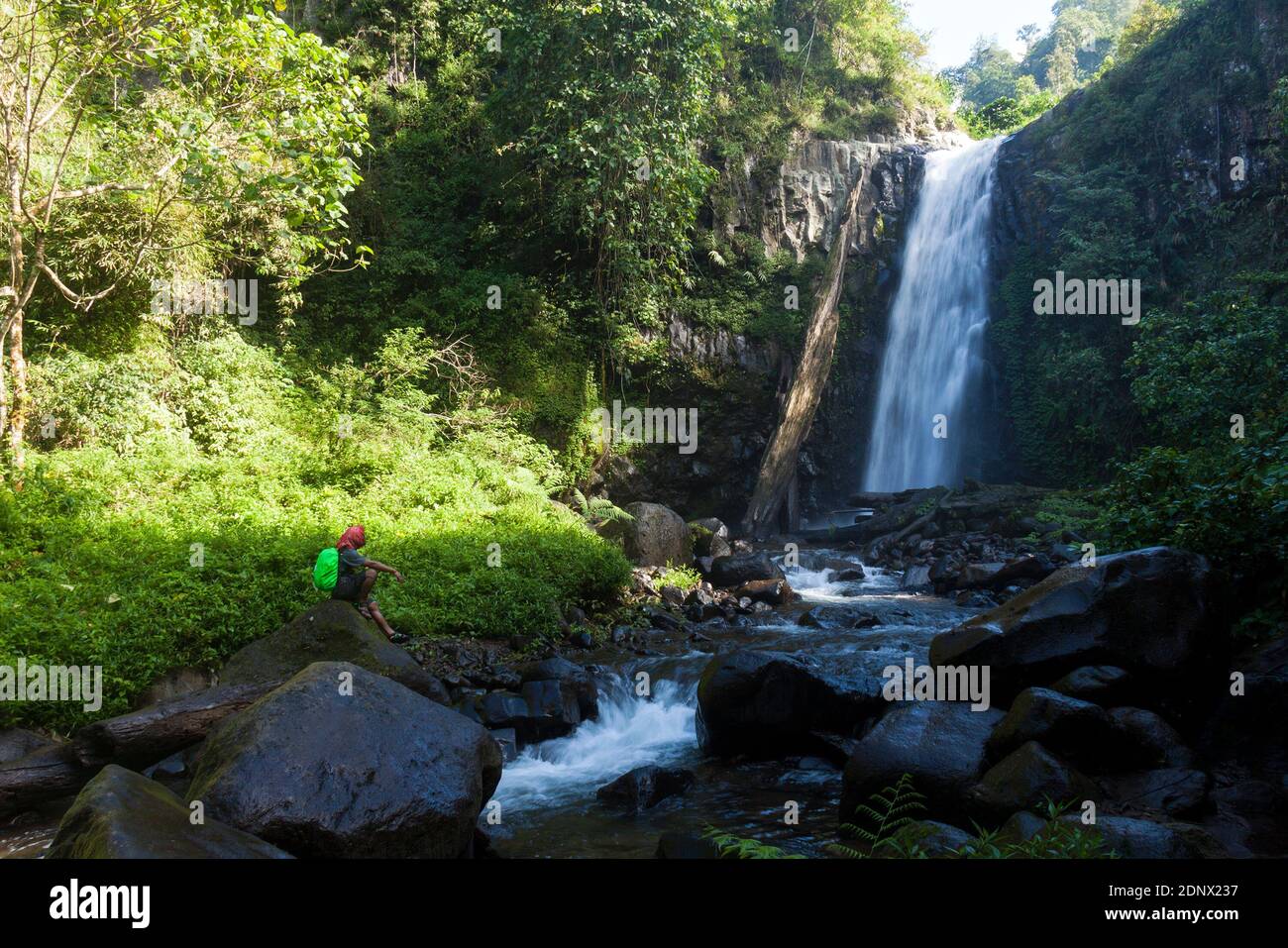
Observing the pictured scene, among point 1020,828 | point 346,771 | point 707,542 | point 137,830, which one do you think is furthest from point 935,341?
point 137,830

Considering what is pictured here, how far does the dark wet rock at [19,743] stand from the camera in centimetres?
682

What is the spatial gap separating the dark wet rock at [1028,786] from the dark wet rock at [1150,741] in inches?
31.8

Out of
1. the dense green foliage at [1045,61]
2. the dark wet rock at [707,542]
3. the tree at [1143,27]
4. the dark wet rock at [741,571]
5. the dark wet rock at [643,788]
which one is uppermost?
the dense green foliage at [1045,61]

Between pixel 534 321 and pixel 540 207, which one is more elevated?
pixel 540 207

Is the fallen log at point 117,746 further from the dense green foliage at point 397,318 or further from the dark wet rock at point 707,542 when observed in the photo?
the dark wet rock at point 707,542

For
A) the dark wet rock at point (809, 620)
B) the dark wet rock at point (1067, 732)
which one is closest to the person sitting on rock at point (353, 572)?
the dark wet rock at point (1067, 732)

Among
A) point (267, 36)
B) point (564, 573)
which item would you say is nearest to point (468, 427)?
point (564, 573)

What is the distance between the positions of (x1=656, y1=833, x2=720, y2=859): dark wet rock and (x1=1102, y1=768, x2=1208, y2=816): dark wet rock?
10.6 feet

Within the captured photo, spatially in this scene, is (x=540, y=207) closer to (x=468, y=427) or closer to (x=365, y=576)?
(x=468, y=427)

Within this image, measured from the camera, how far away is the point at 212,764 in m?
5.00

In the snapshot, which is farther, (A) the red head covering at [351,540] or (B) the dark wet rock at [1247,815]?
(A) the red head covering at [351,540]

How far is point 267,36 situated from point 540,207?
29.7 ft

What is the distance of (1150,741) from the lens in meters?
6.38

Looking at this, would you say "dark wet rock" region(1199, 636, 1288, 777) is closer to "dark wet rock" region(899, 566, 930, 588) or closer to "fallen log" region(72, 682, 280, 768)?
"dark wet rock" region(899, 566, 930, 588)
